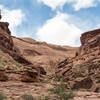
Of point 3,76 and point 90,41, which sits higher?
point 90,41

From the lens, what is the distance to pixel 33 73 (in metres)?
13.3

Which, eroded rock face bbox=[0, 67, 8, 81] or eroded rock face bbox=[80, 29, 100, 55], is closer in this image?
eroded rock face bbox=[0, 67, 8, 81]

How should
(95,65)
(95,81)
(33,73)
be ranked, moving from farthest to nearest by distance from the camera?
(95,65), (95,81), (33,73)

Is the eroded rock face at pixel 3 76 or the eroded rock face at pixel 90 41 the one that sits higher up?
the eroded rock face at pixel 90 41

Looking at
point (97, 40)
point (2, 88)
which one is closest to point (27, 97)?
point (2, 88)

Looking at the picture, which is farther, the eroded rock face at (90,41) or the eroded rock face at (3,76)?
the eroded rock face at (90,41)

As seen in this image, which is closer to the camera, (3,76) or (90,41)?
(3,76)

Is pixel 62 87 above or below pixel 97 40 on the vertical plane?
below

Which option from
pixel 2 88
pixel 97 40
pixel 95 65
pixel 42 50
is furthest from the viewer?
pixel 42 50

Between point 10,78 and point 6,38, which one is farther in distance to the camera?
point 6,38

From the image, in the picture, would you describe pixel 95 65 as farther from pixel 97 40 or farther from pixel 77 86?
pixel 97 40

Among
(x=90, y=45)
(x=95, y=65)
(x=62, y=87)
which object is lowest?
(x=62, y=87)

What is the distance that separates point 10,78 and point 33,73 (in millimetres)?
2015

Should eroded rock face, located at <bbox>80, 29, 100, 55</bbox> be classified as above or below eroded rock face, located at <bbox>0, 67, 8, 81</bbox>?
above
